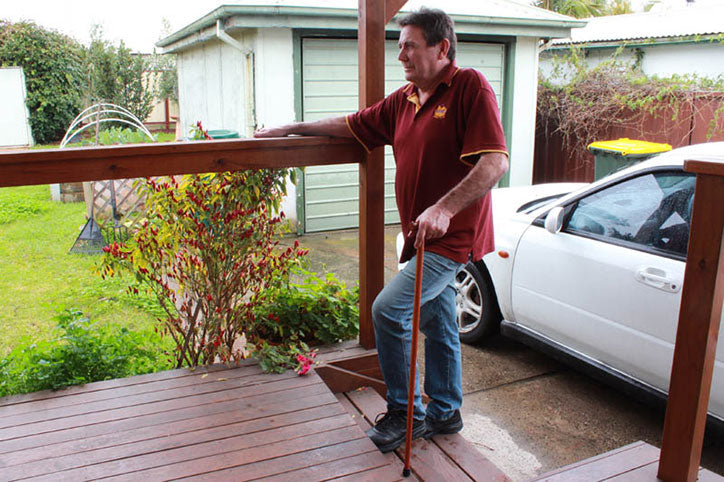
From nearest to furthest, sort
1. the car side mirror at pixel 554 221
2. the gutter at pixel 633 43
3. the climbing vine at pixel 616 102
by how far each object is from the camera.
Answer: the car side mirror at pixel 554 221, the climbing vine at pixel 616 102, the gutter at pixel 633 43

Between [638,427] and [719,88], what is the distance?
7.71m

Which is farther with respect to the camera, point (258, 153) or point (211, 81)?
point (211, 81)

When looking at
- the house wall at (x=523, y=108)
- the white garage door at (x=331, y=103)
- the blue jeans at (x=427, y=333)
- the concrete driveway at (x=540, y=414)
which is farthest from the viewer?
the house wall at (x=523, y=108)

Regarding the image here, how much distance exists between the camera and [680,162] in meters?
3.67

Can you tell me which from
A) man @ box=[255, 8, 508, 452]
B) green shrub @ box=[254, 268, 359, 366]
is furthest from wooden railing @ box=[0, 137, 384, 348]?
man @ box=[255, 8, 508, 452]

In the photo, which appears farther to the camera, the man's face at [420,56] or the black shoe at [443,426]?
the black shoe at [443,426]

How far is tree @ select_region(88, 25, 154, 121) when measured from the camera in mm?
17828

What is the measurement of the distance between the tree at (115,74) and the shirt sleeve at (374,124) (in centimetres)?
1629

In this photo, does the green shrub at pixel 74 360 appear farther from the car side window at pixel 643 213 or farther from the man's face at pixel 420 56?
the car side window at pixel 643 213

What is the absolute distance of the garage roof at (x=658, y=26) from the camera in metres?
12.5

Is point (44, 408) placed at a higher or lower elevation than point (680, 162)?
lower

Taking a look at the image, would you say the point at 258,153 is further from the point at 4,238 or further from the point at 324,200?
the point at 4,238

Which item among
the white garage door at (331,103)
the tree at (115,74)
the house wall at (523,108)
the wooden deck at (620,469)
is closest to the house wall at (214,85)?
the white garage door at (331,103)

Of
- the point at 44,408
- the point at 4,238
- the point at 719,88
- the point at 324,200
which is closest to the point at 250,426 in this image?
the point at 44,408
